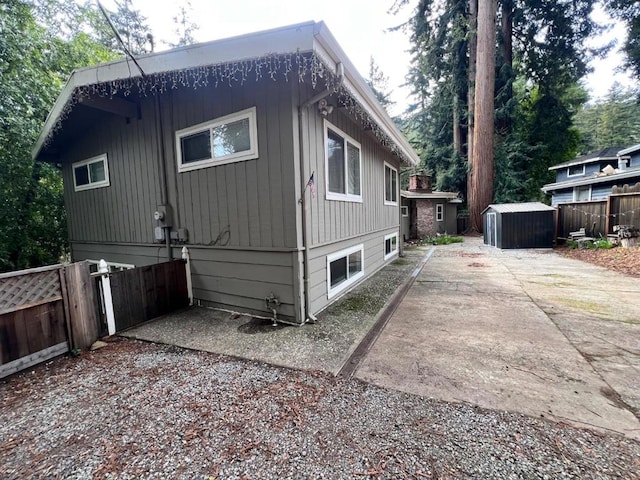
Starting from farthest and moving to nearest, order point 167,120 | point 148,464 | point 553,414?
point 167,120
point 553,414
point 148,464

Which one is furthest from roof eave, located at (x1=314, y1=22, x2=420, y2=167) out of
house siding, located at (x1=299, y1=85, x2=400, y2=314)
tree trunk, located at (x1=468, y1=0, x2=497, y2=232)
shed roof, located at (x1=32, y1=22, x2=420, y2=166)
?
tree trunk, located at (x1=468, y1=0, x2=497, y2=232)

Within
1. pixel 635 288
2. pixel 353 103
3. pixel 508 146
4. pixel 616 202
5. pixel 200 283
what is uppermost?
pixel 508 146

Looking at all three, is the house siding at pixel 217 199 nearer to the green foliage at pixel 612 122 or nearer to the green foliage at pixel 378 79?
the green foliage at pixel 378 79

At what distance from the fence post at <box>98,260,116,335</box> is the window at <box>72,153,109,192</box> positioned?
3.06 m

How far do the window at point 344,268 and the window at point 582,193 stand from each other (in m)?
18.1

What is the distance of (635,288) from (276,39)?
6.82 meters

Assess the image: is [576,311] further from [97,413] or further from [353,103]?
[97,413]

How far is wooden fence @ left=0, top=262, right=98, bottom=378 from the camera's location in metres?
2.57

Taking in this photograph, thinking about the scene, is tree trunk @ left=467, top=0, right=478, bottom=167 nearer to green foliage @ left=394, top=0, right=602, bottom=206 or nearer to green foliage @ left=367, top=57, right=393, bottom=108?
green foliage @ left=394, top=0, right=602, bottom=206

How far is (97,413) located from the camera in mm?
2074

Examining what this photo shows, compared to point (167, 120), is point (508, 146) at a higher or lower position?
higher

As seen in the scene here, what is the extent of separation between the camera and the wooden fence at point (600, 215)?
28.0ft

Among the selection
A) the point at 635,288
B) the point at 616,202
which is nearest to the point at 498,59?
the point at 616,202

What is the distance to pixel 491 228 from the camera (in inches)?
447
